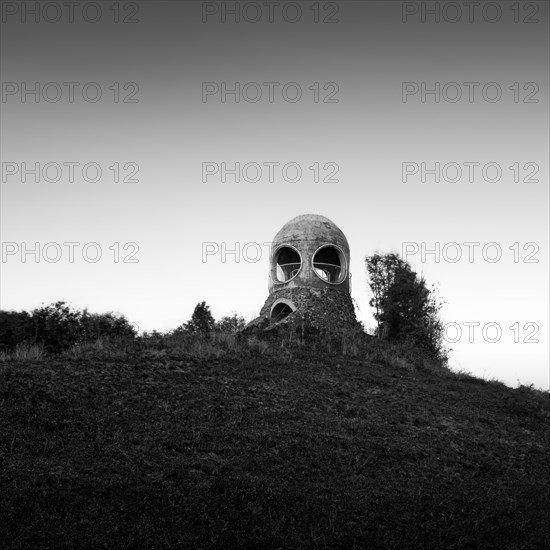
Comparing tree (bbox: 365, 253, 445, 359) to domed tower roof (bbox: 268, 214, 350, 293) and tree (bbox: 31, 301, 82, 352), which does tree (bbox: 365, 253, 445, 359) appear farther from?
tree (bbox: 31, 301, 82, 352)

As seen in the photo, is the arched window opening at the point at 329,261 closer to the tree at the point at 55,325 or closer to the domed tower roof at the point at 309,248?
the domed tower roof at the point at 309,248

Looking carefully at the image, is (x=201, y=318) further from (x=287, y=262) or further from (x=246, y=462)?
(x=246, y=462)

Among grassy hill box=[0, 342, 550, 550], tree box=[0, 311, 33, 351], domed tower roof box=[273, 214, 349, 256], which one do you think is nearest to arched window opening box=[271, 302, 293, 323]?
domed tower roof box=[273, 214, 349, 256]

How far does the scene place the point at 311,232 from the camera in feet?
107

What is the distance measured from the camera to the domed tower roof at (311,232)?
107ft

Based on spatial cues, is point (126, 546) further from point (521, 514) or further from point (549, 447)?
point (549, 447)

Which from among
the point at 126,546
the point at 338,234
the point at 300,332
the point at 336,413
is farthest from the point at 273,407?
the point at 338,234

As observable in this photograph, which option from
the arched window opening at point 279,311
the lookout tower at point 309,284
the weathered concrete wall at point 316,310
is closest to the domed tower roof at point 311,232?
the lookout tower at point 309,284

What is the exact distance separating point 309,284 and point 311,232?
10.2 ft

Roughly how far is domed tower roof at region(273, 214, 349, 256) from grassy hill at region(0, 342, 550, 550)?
14.2 metres

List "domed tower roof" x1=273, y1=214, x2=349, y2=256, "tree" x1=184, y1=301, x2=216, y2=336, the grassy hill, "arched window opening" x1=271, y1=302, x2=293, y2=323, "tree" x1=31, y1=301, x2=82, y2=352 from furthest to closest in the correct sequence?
"tree" x1=184, y1=301, x2=216, y2=336, "domed tower roof" x1=273, y1=214, x2=349, y2=256, "arched window opening" x1=271, y1=302, x2=293, y2=323, "tree" x1=31, y1=301, x2=82, y2=352, the grassy hill

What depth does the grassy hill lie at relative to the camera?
29.5ft

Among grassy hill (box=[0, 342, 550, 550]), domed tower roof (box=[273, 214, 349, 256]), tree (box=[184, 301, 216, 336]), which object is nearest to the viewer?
grassy hill (box=[0, 342, 550, 550])

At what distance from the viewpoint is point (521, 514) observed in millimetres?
11359
